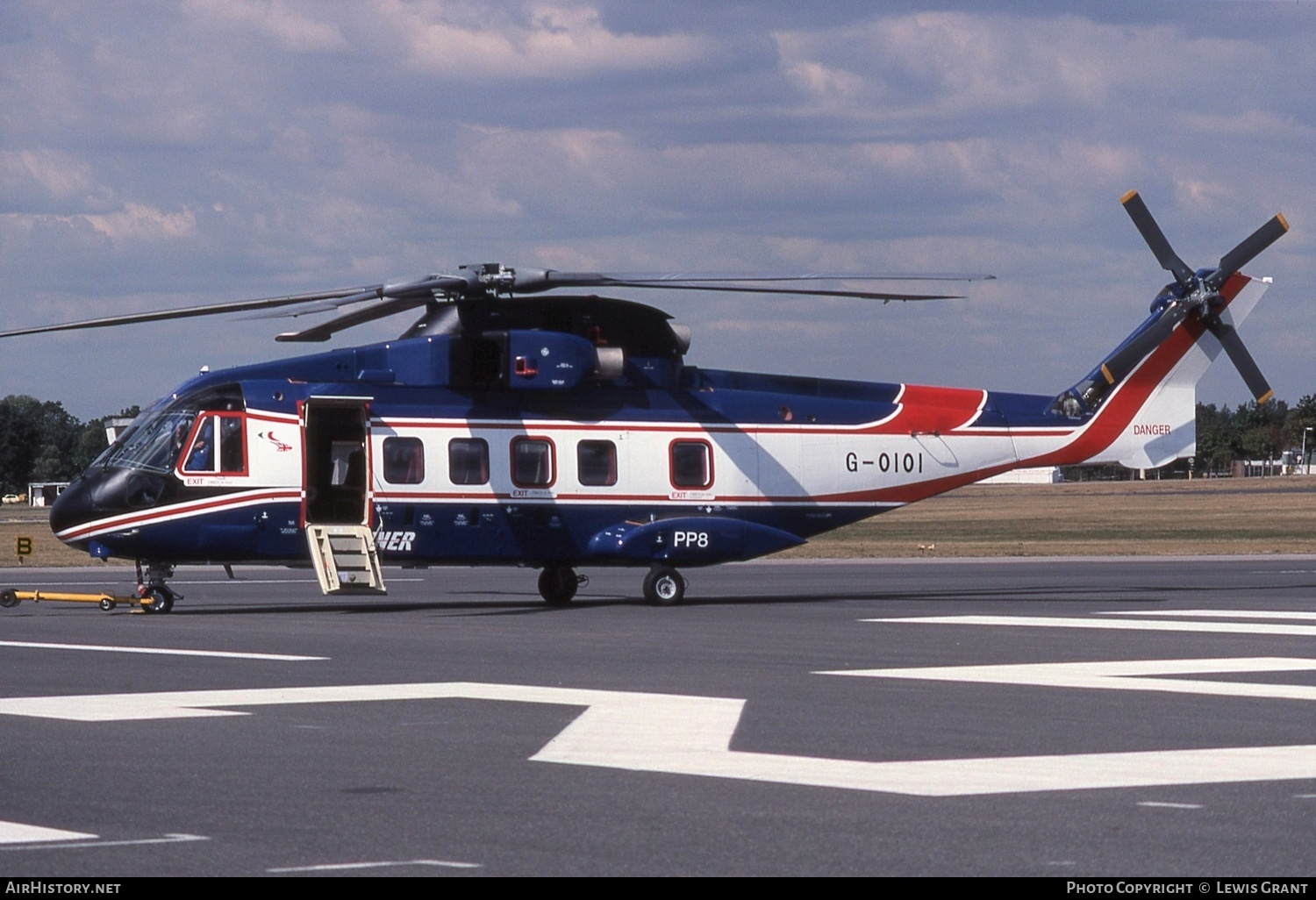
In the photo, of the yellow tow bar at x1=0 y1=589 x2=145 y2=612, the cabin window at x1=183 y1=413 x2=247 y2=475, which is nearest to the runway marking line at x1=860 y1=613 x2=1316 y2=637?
the cabin window at x1=183 y1=413 x2=247 y2=475

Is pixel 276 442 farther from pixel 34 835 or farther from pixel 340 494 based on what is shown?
pixel 34 835

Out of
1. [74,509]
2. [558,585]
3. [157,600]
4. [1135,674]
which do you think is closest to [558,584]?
[558,585]

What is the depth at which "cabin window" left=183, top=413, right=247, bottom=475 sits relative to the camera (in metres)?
23.1

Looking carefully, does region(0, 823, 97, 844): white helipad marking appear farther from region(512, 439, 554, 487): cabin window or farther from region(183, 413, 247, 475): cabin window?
region(512, 439, 554, 487): cabin window

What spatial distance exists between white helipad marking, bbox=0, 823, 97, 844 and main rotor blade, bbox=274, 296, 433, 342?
16.1 m

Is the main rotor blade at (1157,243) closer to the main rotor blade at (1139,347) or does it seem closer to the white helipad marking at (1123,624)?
the main rotor blade at (1139,347)

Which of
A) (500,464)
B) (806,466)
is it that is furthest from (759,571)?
(500,464)

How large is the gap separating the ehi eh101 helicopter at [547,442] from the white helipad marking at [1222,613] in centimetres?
454

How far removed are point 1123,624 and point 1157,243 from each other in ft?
30.6

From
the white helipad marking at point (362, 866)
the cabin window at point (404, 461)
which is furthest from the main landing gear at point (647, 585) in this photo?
the white helipad marking at point (362, 866)

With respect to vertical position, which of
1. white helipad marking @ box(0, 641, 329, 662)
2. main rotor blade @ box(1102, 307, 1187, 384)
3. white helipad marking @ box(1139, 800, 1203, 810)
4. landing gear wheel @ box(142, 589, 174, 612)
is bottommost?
landing gear wheel @ box(142, 589, 174, 612)

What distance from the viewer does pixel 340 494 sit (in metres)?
24.3

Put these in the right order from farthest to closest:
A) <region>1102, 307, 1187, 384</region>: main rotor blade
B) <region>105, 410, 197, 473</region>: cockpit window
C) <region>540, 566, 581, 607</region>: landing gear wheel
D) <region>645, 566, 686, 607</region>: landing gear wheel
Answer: <region>1102, 307, 1187, 384</region>: main rotor blade → <region>540, 566, 581, 607</region>: landing gear wheel → <region>645, 566, 686, 607</region>: landing gear wheel → <region>105, 410, 197, 473</region>: cockpit window

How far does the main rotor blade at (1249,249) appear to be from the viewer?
89.5ft
